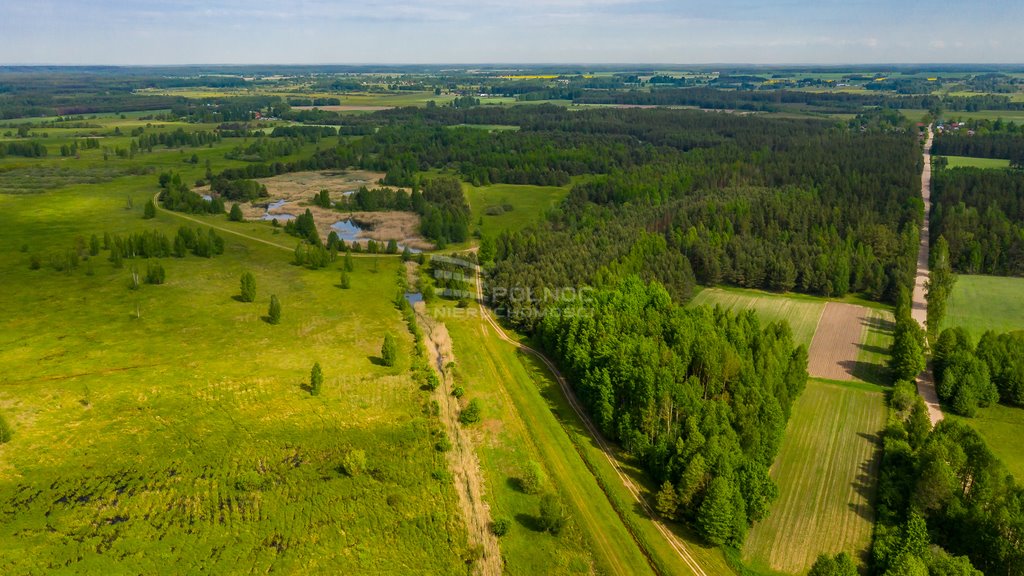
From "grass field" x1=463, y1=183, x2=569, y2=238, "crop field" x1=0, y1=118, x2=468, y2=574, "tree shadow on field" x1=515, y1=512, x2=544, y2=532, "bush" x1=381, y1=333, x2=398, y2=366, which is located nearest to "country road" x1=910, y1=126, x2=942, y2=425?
"tree shadow on field" x1=515, y1=512, x2=544, y2=532

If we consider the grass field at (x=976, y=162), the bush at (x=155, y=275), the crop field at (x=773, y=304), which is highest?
the grass field at (x=976, y=162)

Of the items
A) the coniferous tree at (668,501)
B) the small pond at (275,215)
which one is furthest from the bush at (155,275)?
the coniferous tree at (668,501)

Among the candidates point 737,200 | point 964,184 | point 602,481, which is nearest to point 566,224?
point 737,200

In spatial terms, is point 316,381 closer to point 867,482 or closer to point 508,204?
point 867,482

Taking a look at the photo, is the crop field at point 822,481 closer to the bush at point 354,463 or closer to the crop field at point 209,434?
the crop field at point 209,434

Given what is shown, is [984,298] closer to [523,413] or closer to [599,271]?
[599,271]

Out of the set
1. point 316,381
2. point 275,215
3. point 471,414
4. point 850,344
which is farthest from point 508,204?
point 471,414
